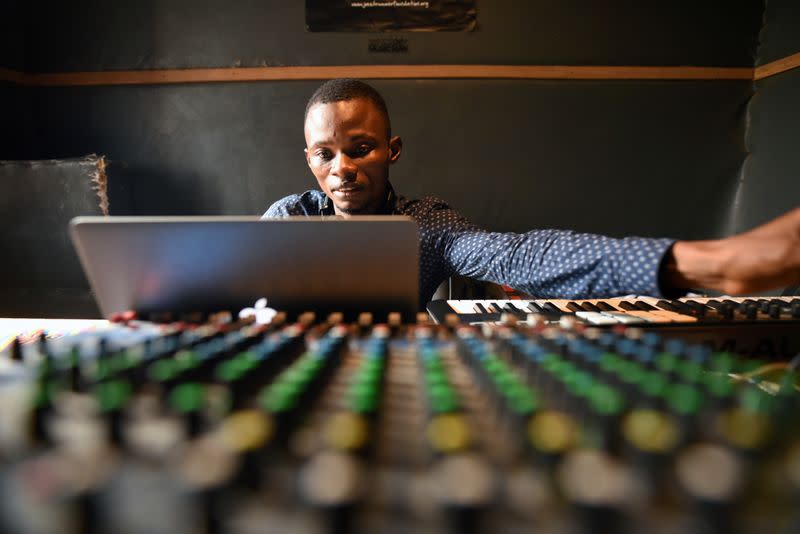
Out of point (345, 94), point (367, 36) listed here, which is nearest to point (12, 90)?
point (367, 36)

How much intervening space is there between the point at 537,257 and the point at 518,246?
0.07 metres

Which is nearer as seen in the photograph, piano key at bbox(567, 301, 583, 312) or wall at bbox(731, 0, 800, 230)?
piano key at bbox(567, 301, 583, 312)

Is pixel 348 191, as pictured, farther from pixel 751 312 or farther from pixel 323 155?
pixel 751 312

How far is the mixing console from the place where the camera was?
225mm

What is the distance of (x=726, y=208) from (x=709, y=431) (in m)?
2.80

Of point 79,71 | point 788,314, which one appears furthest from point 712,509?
point 79,71

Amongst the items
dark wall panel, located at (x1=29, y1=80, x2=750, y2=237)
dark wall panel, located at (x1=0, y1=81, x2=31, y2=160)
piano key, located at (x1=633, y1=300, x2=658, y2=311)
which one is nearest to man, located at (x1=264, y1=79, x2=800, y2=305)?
piano key, located at (x1=633, y1=300, x2=658, y2=311)

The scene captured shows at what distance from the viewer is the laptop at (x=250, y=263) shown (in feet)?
1.93

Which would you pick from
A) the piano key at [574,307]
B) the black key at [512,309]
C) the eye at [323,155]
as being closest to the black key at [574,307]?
the piano key at [574,307]

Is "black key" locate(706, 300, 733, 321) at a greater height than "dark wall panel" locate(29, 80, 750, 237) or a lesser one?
lesser

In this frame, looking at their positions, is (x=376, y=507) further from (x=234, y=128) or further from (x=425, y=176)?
(x=234, y=128)

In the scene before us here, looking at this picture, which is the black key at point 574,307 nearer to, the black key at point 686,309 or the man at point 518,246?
the man at point 518,246

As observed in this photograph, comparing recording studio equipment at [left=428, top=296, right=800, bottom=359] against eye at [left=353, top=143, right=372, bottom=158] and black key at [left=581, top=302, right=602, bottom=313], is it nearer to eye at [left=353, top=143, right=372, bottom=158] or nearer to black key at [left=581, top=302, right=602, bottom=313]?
black key at [left=581, top=302, right=602, bottom=313]

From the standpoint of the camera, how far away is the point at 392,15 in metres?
2.36
